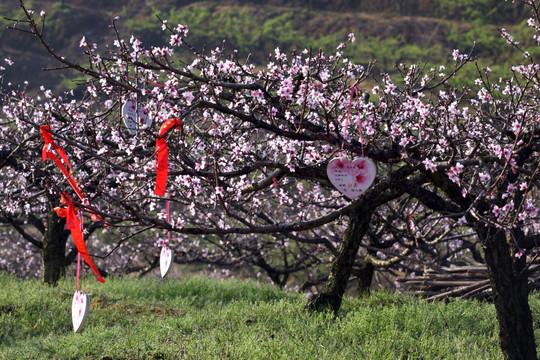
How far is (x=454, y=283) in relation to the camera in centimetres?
828

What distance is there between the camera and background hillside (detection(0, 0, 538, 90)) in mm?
32812

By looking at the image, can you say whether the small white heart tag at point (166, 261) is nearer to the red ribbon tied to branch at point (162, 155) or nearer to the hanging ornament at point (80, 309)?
the hanging ornament at point (80, 309)

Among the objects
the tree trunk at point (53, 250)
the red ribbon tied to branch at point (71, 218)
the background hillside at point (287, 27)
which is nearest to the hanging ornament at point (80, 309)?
the red ribbon tied to branch at point (71, 218)

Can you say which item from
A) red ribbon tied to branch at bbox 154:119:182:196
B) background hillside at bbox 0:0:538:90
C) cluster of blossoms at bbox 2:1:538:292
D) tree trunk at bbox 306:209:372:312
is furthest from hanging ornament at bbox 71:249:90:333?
background hillside at bbox 0:0:538:90

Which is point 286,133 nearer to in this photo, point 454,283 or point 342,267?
point 342,267

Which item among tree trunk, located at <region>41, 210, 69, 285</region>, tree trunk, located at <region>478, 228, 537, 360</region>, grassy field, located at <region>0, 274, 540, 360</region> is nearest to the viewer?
tree trunk, located at <region>478, 228, 537, 360</region>

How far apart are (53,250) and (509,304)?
705 cm

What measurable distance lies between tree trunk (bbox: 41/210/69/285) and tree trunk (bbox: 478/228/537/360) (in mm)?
6683

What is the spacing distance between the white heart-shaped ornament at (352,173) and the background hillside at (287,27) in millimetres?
27581

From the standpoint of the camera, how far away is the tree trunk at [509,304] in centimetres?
496

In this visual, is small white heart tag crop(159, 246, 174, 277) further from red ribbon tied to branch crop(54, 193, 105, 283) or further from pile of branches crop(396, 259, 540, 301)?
pile of branches crop(396, 259, 540, 301)

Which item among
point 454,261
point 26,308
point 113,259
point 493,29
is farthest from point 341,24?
point 26,308

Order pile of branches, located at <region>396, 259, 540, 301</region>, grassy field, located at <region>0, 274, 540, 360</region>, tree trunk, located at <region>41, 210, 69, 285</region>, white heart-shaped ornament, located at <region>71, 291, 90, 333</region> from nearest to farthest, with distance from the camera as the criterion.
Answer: white heart-shaped ornament, located at <region>71, 291, 90, 333</region> → grassy field, located at <region>0, 274, 540, 360</region> → pile of branches, located at <region>396, 259, 540, 301</region> → tree trunk, located at <region>41, 210, 69, 285</region>

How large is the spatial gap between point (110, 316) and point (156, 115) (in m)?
2.97
